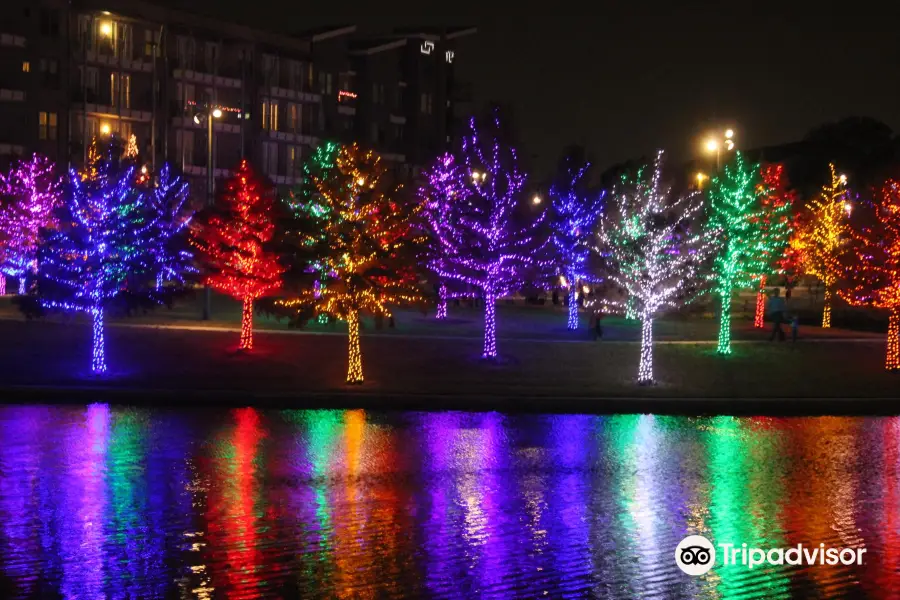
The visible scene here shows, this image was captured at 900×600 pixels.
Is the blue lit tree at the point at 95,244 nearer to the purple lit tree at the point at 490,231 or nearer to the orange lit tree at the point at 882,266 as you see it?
the purple lit tree at the point at 490,231

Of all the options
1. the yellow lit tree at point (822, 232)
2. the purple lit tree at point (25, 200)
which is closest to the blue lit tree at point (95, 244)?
the purple lit tree at point (25, 200)

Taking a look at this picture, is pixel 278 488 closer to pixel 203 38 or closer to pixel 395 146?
pixel 203 38

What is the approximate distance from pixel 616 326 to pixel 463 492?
28.3 metres

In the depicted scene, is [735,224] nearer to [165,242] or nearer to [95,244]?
[165,242]

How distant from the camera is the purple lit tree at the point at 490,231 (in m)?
28.2

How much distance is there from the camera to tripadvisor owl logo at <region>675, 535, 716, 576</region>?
8305mm

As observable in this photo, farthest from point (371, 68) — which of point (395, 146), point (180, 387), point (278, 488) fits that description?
point (278, 488)

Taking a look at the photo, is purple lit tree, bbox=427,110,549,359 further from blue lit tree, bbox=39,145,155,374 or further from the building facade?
the building facade

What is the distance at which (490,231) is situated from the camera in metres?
28.1

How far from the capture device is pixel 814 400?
20.4 m

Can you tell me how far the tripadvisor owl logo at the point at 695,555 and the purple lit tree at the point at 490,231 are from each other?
61.2ft

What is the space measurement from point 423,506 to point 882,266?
63.4ft

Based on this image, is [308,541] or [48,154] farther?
[48,154]

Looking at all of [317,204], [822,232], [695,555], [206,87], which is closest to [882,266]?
[317,204]
